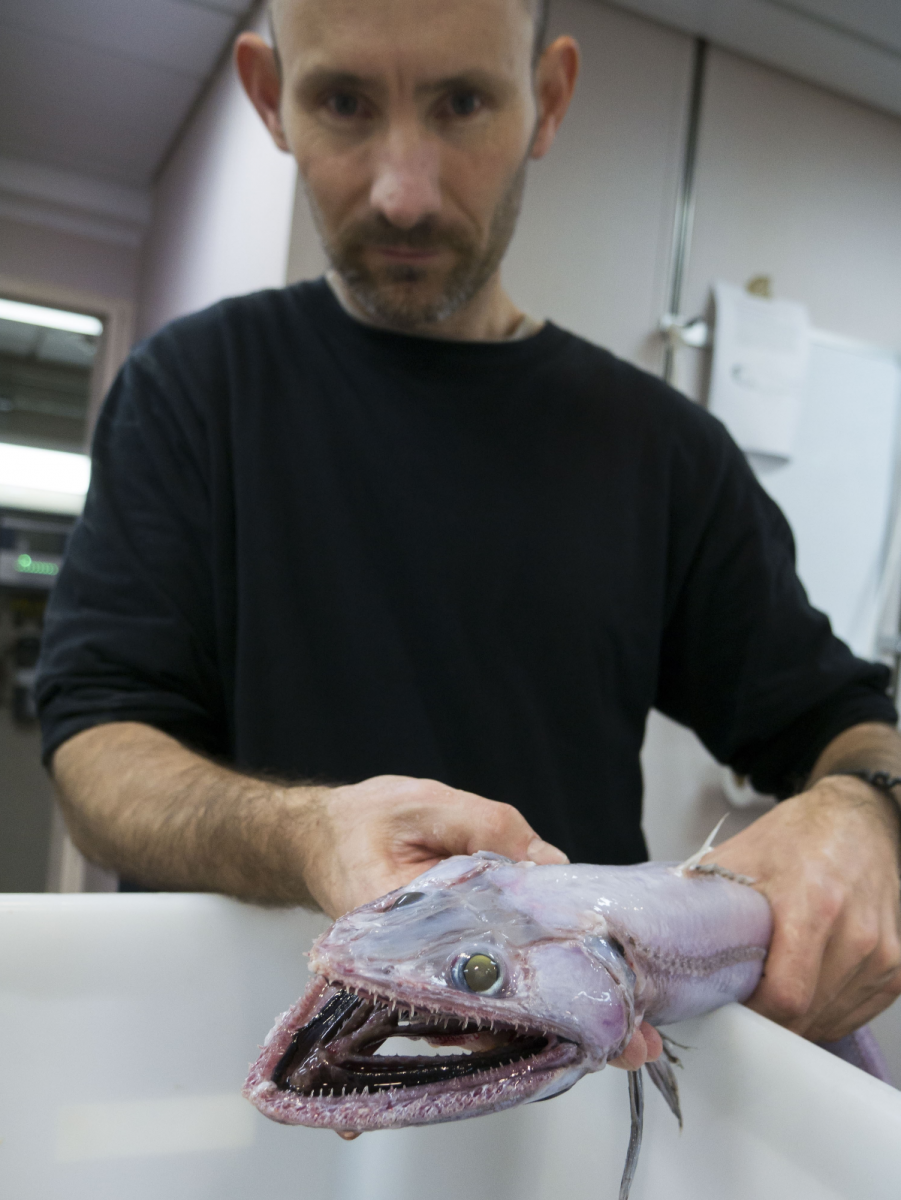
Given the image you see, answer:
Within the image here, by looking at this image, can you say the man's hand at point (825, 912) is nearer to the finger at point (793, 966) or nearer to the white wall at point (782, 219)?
the finger at point (793, 966)

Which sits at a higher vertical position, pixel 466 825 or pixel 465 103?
pixel 465 103

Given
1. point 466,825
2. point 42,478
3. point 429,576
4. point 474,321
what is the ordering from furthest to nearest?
point 42,478, point 474,321, point 429,576, point 466,825

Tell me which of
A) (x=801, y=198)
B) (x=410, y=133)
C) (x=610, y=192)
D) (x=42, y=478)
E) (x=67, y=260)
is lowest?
(x=42, y=478)

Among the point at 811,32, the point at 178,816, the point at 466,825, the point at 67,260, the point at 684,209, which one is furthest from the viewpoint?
the point at 67,260

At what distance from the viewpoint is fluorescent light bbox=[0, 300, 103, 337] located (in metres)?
4.00

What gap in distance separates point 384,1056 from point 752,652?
0.81 metres

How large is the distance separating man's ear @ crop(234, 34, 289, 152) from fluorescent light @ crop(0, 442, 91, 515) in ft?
12.4

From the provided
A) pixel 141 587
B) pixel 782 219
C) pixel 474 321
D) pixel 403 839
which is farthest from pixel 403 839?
pixel 782 219

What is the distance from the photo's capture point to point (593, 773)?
108cm

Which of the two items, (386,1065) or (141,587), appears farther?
(141,587)

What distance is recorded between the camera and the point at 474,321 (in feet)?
3.77

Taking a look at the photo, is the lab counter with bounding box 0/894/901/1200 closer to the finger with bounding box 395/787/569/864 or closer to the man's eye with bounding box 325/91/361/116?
the finger with bounding box 395/787/569/864

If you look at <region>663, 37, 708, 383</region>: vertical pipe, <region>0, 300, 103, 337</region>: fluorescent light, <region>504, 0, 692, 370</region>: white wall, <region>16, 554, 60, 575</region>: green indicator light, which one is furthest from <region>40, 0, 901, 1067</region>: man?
<region>16, 554, 60, 575</region>: green indicator light

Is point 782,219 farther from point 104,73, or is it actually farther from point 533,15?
point 104,73
